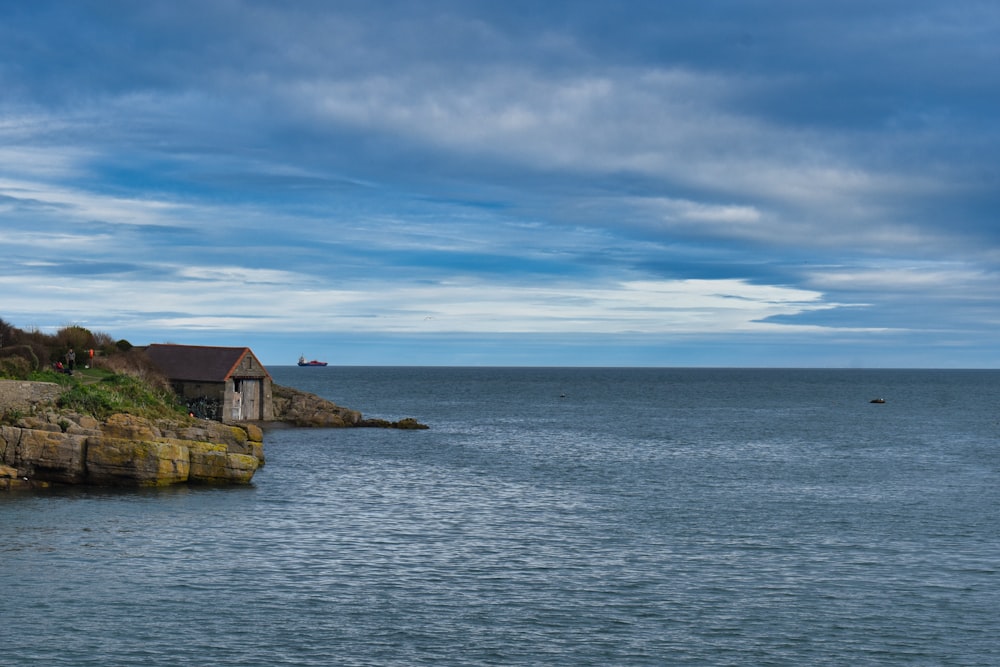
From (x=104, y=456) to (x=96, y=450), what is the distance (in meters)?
0.52

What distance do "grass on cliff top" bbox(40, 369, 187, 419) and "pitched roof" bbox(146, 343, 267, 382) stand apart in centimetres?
887

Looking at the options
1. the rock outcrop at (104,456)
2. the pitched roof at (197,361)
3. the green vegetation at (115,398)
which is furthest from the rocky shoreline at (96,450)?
the pitched roof at (197,361)

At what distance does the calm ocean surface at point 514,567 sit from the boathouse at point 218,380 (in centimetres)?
2244

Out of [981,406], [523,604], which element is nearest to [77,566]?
[523,604]

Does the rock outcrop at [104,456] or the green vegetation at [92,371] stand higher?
the green vegetation at [92,371]

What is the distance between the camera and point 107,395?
191 ft

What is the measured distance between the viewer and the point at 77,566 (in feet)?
101

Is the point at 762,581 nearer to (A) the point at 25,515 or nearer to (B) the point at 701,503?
(B) the point at 701,503

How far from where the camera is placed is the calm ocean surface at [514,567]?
2394 centimetres

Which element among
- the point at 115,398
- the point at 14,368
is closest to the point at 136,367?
the point at 14,368

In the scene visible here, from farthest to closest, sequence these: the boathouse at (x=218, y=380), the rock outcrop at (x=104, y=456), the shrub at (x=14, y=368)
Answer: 1. the boathouse at (x=218, y=380)
2. the shrub at (x=14, y=368)
3. the rock outcrop at (x=104, y=456)

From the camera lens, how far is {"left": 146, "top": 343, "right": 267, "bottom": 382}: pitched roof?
8338 centimetres

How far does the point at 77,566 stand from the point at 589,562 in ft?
56.4

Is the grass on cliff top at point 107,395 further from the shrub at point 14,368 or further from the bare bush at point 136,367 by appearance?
the bare bush at point 136,367
